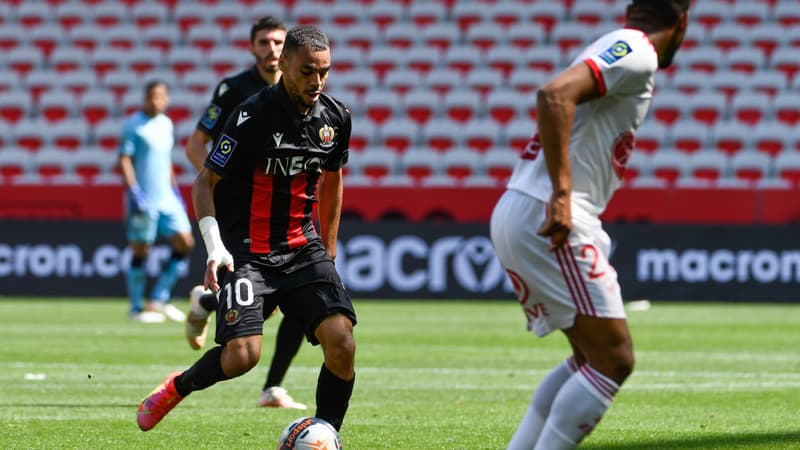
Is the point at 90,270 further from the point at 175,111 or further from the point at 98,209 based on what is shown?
the point at 175,111

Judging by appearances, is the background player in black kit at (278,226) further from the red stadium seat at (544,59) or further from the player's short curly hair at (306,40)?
the red stadium seat at (544,59)

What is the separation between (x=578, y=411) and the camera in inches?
184

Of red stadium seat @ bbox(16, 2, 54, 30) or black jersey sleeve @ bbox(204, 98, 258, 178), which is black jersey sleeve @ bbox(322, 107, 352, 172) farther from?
red stadium seat @ bbox(16, 2, 54, 30)

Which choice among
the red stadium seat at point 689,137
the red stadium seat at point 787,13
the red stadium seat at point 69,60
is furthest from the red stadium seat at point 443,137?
the red stadium seat at point 69,60

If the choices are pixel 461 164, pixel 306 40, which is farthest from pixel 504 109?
pixel 306 40

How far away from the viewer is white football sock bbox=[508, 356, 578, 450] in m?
4.97

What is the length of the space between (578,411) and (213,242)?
188cm

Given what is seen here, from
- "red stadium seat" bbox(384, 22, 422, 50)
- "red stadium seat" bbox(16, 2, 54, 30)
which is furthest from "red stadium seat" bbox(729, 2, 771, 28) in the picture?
"red stadium seat" bbox(16, 2, 54, 30)

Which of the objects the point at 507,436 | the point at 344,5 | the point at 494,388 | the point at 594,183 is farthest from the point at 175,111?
the point at 594,183

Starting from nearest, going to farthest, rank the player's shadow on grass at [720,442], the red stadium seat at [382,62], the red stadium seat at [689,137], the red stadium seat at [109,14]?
the player's shadow on grass at [720,442] < the red stadium seat at [689,137] < the red stadium seat at [382,62] < the red stadium seat at [109,14]

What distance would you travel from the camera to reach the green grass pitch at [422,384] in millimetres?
6836

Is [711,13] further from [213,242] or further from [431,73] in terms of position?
[213,242]

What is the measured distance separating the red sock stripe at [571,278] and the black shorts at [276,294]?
1.58 m

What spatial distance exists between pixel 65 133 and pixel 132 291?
29.9 feet
